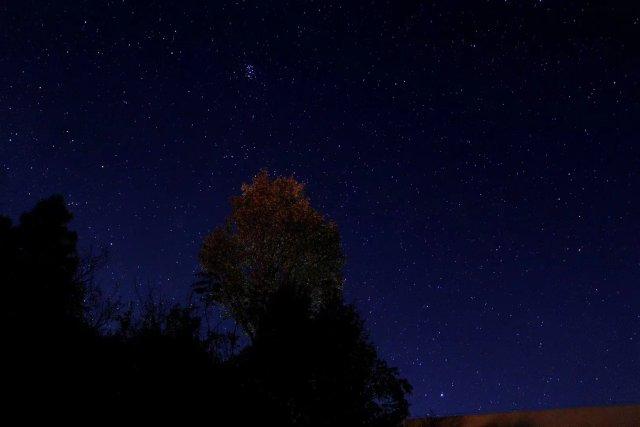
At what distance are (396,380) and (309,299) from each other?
2925 millimetres

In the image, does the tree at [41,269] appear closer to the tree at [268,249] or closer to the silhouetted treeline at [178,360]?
the silhouetted treeline at [178,360]

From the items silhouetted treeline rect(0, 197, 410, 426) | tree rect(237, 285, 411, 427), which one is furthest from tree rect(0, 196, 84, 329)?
tree rect(237, 285, 411, 427)

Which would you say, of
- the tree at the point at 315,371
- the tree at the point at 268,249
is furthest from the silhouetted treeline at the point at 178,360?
the tree at the point at 268,249

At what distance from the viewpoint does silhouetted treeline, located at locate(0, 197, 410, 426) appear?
9719 mm

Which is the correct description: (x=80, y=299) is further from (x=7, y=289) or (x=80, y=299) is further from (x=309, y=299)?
(x=309, y=299)

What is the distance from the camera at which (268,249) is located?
2244 cm

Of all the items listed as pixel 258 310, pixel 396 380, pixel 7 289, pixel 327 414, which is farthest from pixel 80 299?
pixel 396 380

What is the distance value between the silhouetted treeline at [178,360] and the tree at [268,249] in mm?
6622

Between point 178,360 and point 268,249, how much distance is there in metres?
11.3

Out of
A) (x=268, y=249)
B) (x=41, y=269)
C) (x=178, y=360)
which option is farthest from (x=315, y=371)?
(x=268, y=249)

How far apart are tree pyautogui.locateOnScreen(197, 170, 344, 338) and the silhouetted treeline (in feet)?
21.7

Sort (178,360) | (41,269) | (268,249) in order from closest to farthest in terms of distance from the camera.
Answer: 1. (178,360)
2. (41,269)
3. (268,249)

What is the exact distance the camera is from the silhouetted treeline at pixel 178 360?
9.72 metres

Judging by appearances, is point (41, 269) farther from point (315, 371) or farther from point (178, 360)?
point (315, 371)
